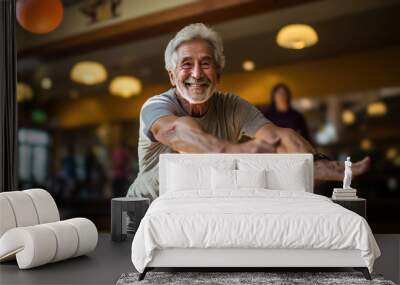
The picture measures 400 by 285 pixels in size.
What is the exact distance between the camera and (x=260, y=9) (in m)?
5.87

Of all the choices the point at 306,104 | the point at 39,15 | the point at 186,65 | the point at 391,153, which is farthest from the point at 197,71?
the point at 391,153

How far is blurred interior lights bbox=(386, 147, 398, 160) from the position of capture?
19.1ft

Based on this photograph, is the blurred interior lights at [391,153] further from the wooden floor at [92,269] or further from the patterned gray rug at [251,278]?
the patterned gray rug at [251,278]

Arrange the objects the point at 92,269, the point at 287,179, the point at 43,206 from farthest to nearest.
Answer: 1. the point at 287,179
2. the point at 43,206
3. the point at 92,269

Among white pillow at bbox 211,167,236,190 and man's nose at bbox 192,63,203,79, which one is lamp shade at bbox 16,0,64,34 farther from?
white pillow at bbox 211,167,236,190

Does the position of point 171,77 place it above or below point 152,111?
above

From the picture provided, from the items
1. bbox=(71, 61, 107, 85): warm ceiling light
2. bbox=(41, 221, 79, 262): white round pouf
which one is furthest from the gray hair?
bbox=(41, 221, 79, 262): white round pouf

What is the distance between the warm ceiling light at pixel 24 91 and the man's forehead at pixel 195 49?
5.93 feet

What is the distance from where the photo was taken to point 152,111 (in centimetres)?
600

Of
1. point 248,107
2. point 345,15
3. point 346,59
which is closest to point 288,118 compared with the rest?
point 248,107

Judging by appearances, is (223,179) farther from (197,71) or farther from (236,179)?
(197,71)

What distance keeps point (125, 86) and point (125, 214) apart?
4.80 ft

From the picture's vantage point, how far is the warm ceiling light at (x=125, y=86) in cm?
614

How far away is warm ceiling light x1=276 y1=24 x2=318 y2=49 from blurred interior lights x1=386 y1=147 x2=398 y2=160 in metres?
1.35
